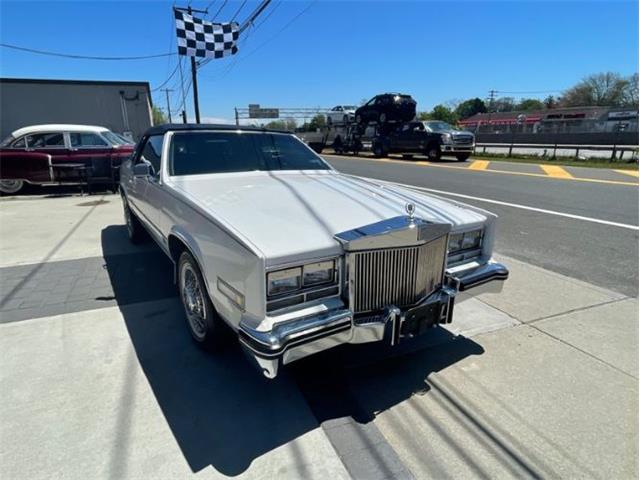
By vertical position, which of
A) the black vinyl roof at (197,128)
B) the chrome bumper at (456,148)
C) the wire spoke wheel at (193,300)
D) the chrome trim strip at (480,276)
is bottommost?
the wire spoke wheel at (193,300)

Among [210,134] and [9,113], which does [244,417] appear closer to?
[210,134]

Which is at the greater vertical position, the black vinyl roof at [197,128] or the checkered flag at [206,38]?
the checkered flag at [206,38]

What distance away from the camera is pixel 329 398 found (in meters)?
2.48

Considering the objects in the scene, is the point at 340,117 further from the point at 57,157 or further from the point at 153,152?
the point at 153,152

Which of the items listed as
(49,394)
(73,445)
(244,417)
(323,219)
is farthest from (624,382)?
(49,394)

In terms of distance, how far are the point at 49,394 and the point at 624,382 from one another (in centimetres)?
373

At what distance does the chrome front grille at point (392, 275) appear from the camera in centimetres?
219

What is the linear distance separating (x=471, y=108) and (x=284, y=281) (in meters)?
115

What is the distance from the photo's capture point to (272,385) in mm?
2578

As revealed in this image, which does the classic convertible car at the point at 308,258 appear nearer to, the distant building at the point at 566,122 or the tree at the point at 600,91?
the distant building at the point at 566,122

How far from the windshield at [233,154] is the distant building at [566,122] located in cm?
3007

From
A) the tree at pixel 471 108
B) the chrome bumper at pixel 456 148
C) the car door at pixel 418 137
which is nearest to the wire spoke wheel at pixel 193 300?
the chrome bumper at pixel 456 148

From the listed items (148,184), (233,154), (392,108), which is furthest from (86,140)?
(392,108)

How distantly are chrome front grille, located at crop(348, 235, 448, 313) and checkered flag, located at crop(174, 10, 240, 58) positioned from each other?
1492cm
